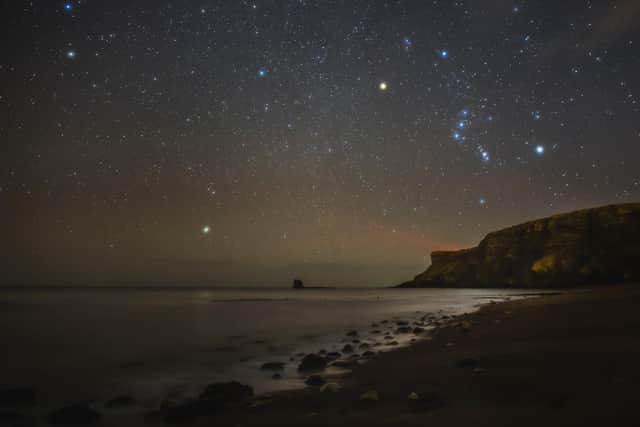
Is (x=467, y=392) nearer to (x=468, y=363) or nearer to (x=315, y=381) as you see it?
(x=468, y=363)

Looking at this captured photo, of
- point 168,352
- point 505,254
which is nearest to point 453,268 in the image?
point 505,254

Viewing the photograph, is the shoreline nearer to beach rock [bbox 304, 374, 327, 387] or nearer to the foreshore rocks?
the foreshore rocks

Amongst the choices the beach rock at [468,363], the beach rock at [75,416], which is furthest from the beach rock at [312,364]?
the beach rock at [75,416]

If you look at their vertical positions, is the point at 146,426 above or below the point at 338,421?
below

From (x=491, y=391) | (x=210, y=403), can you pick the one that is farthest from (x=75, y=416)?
(x=491, y=391)

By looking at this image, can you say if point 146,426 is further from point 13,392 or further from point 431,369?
point 431,369

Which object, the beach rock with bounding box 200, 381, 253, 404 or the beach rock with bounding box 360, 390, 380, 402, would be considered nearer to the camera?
the beach rock with bounding box 360, 390, 380, 402

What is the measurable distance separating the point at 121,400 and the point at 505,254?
11089 centimetres

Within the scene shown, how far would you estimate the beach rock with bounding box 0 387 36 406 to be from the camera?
18.2 ft

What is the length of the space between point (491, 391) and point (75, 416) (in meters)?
5.04

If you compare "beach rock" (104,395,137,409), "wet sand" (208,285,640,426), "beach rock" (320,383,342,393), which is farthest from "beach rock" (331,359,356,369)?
"beach rock" (104,395,137,409)

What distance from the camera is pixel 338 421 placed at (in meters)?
3.65

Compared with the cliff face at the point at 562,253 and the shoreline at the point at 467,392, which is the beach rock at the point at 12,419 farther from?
the cliff face at the point at 562,253

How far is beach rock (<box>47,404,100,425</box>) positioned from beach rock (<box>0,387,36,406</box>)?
1.33m
